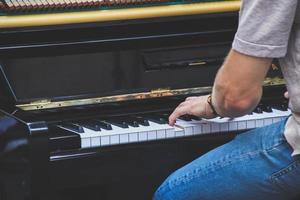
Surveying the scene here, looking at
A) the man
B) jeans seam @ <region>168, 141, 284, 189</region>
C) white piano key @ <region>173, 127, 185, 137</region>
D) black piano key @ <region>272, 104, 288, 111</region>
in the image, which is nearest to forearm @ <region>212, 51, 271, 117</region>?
the man

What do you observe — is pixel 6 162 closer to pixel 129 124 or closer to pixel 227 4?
pixel 129 124

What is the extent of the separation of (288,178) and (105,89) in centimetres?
77

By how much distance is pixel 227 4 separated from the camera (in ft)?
7.13

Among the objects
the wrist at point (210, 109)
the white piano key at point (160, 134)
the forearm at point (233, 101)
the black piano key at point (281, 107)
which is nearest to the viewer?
the forearm at point (233, 101)

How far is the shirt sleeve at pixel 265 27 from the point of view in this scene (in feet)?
3.97

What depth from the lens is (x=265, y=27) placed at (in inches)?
48.5

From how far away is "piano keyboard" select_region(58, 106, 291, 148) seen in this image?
5.96 ft

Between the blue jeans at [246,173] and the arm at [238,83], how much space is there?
0.12 metres

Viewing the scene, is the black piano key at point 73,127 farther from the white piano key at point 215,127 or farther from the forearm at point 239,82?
the forearm at point 239,82

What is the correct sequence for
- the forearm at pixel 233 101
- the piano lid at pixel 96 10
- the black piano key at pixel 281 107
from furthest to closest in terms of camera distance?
the black piano key at pixel 281 107 → the piano lid at pixel 96 10 → the forearm at pixel 233 101

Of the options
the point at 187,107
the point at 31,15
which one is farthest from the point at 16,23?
the point at 187,107

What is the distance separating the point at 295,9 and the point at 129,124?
81 centimetres

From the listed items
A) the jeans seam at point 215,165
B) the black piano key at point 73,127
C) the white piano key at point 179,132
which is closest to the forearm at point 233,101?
the jeans seam at point 215,165

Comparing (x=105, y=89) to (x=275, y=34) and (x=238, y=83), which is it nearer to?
(x=238, y=83)
